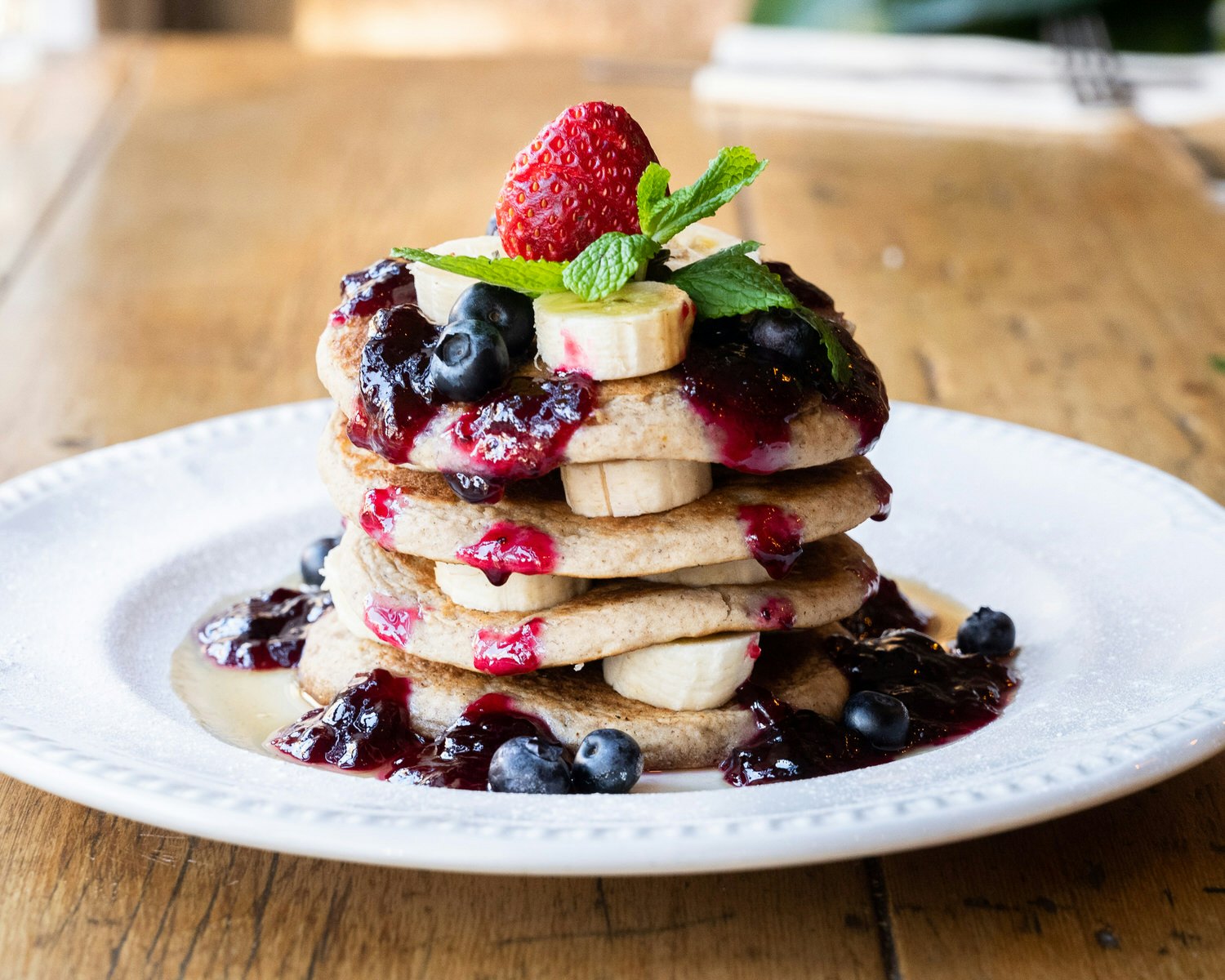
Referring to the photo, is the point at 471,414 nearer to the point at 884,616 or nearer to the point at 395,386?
the point at 395,386

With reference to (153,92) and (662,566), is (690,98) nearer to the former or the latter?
(153,92)

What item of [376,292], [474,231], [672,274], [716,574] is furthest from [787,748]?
[474,231]

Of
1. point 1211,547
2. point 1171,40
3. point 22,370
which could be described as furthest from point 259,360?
point 1171,40

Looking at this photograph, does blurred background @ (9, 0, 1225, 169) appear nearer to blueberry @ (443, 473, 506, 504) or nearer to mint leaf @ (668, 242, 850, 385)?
mint leaf @ (668, 242, 850, 385)

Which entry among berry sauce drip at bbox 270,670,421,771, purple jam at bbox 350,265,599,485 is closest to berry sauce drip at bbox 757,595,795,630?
purple jam at bbox 350,265,599,485

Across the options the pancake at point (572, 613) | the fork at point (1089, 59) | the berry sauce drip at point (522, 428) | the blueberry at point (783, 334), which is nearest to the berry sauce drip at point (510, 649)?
the pancake at point (572, 613)

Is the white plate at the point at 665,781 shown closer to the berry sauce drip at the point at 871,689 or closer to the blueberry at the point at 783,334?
the berry sauce drip at the point at 871,689
